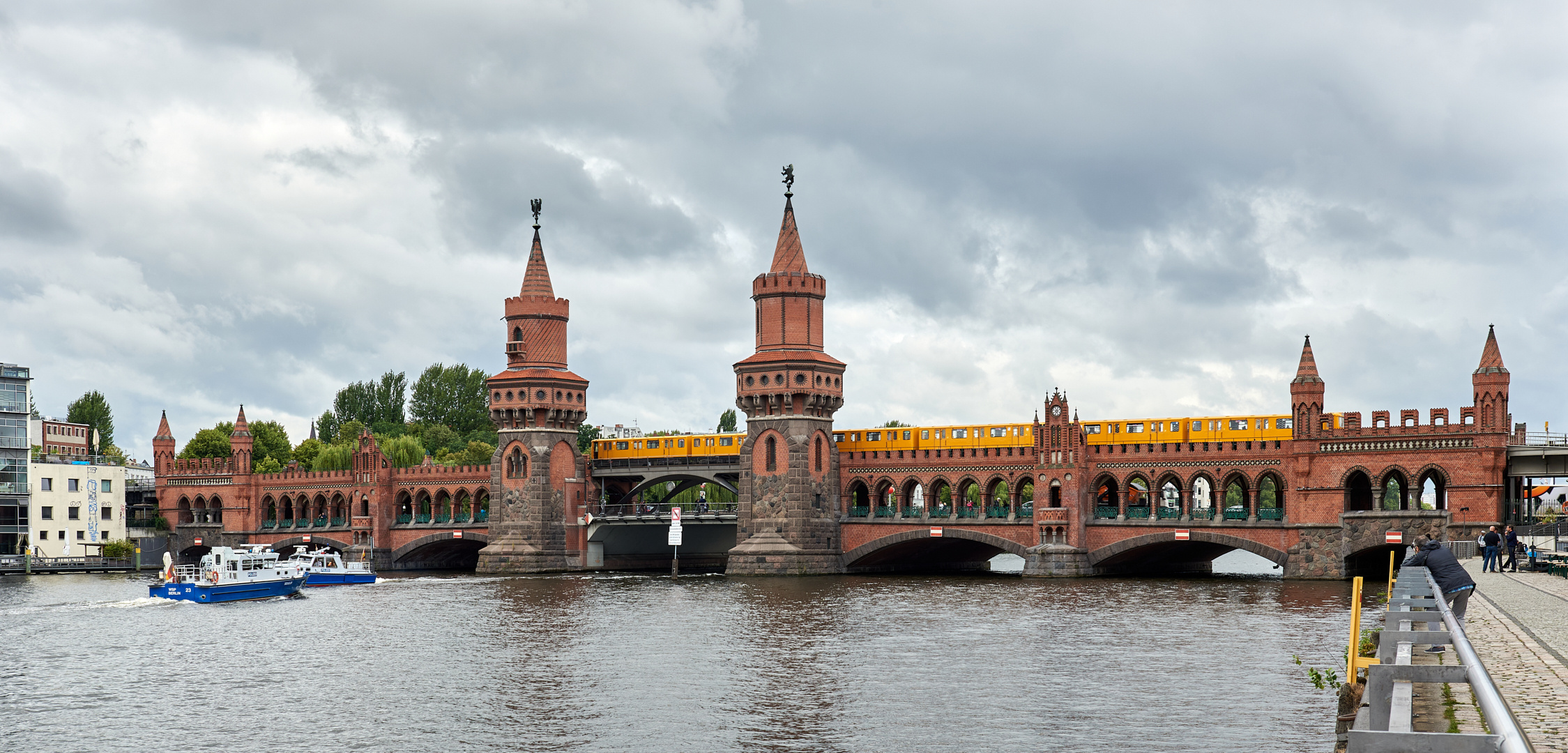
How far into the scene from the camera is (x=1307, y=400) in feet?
252

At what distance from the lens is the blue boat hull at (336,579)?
90812mm

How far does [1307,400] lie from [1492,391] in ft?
29.9

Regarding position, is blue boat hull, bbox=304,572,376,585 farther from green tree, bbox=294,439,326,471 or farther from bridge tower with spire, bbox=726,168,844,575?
green tree, bbox=294,439,326,471

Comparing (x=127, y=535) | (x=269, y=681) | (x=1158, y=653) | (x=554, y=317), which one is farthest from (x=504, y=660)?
(x=127, y=535)

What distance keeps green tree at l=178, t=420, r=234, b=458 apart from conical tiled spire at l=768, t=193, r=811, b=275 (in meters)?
71.8

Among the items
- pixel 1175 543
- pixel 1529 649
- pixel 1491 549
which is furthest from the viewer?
pixel 1175 543

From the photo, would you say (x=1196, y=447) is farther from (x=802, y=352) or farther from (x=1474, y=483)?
(x=802, y=352)

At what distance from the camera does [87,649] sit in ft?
174

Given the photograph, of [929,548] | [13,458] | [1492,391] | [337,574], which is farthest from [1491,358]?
[13,458]

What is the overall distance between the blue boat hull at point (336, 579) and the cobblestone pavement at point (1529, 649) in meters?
68.5

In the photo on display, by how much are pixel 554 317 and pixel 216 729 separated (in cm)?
6700

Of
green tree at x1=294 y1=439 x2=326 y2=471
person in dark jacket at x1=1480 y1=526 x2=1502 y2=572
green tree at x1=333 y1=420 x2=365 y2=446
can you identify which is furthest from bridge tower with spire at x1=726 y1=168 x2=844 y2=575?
green tree at x1=333 y1=420 x2=365 y2=446

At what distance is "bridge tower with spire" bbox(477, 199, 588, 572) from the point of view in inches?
3893

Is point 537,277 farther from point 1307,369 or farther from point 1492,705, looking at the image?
point 1492,705
